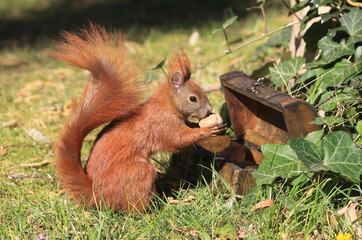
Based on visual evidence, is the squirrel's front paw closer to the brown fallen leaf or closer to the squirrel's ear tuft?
the squirrel's ear tuft

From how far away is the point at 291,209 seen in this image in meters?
1.79

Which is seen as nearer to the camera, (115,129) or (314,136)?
(314,136)

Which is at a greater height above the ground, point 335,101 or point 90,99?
point 90,99

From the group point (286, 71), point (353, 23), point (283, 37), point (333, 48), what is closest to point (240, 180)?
point (286, 71)

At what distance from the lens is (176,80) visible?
207cm

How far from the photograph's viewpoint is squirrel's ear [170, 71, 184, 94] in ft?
6.76

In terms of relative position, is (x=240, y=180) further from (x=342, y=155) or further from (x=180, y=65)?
(x=180, y=65)

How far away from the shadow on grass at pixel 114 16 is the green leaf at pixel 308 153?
3291 millimetres

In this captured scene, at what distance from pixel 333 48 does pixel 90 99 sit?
1.21m

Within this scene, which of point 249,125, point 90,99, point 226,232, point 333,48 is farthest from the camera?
point 249,125

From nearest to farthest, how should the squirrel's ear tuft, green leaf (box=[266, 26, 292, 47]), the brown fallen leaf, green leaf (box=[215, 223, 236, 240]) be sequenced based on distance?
green leaf (box=[215, 223, 236, 240]) → the brown fallen leaf → the squirrel's ear tuft → green leaf (box=[266, 26, 292, 47])

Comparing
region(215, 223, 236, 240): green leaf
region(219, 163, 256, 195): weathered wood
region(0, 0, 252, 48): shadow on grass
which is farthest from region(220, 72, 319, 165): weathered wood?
region(0, 0, 252, 48): shadow on grass

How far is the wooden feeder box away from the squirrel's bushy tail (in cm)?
52

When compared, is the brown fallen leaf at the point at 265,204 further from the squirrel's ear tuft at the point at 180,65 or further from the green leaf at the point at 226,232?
the squirrel's ear tuft at the point at 180,65
